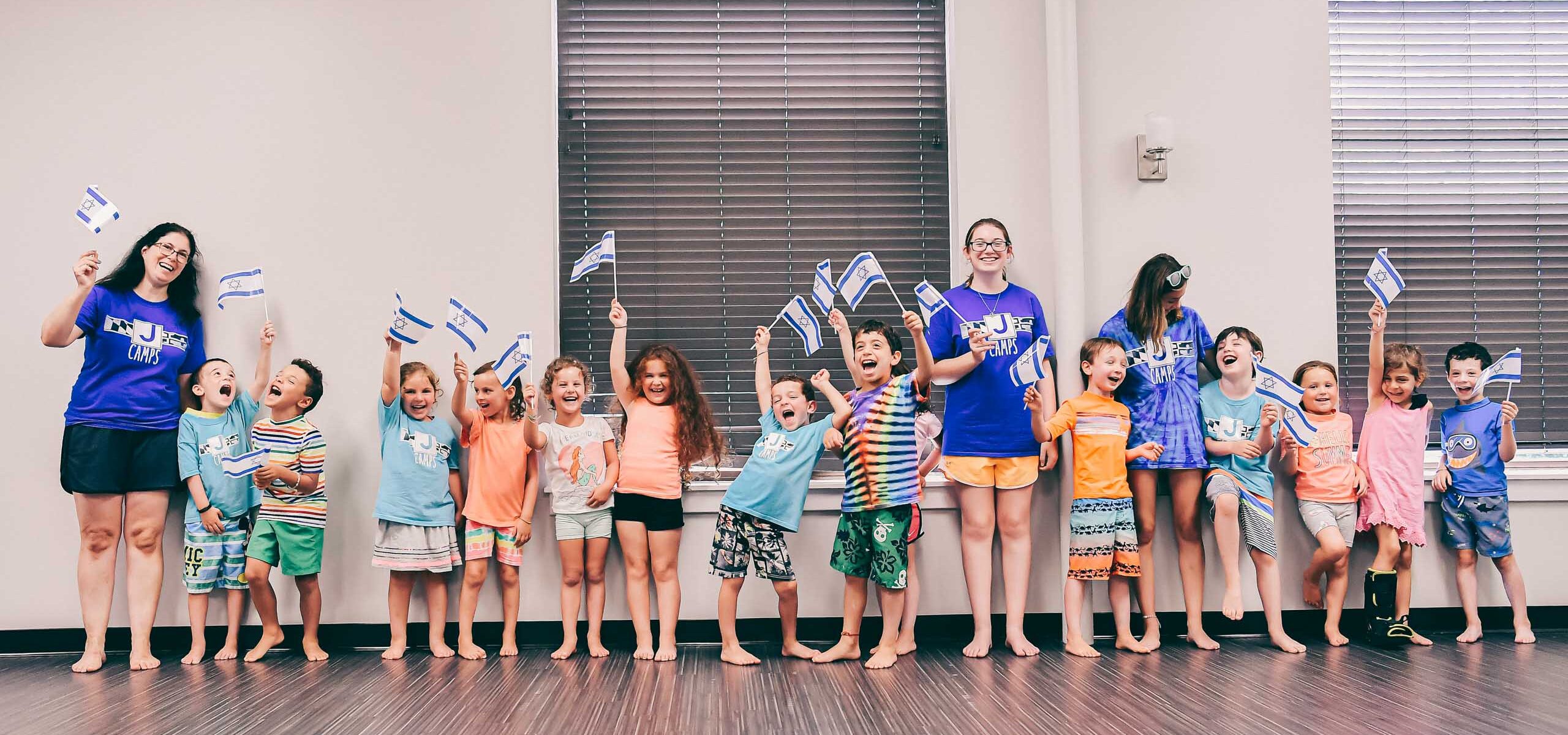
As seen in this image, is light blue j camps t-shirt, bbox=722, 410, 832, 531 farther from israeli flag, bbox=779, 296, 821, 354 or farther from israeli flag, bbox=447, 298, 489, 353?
israeli flag, bbox=447, 298, 489, 353

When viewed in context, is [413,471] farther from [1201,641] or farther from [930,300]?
[1201,641]

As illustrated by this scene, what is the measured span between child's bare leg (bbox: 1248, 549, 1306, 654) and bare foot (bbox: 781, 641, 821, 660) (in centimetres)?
186

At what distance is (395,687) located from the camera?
2910 millimetres

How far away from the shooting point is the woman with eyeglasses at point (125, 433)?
3.29 m

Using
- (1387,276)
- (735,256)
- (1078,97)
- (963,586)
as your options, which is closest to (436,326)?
(735,256)

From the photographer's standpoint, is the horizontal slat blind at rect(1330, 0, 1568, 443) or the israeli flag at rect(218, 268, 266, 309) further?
the horizontal slat blind at rect(1330, 0, 1568, 443)

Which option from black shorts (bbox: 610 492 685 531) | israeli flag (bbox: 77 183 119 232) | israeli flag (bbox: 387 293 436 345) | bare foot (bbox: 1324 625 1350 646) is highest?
israeli flag (bbox: 77 183 119 232)

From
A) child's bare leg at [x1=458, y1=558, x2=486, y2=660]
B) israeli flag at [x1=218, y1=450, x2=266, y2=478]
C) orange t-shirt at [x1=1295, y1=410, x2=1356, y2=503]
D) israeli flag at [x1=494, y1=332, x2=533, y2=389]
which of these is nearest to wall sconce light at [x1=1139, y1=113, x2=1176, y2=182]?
orange t-shirt at [x1=1295, y1=410, x2=1356, y2=503]

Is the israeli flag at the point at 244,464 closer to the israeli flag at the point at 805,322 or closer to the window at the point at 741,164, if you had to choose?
the window at the point at 741,164

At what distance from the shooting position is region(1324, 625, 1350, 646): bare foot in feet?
11.3

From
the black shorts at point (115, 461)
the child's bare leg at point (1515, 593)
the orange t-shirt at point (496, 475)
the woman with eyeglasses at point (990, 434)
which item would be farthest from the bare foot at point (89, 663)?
the child's bare leg at point (1515, 593)

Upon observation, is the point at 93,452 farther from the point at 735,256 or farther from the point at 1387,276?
the point at 1387,276

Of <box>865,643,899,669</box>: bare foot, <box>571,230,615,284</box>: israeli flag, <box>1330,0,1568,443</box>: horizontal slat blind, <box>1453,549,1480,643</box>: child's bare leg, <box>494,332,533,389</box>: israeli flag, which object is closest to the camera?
<box>865,643,899,669</box>: bare foot

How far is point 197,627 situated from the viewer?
11.0ft
